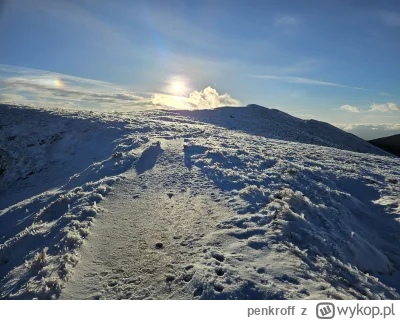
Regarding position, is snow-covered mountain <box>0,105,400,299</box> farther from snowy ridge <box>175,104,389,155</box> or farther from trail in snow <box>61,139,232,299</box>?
snowy ridge <box>175,104,389,155</box>

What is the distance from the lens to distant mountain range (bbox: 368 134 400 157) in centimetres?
6262

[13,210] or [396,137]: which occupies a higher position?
[396,137]

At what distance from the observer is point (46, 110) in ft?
115

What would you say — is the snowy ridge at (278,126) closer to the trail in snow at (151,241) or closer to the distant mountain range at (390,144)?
the distant mountain range at (390,144)

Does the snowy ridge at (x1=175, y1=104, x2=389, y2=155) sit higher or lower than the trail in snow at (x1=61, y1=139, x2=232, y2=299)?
higher

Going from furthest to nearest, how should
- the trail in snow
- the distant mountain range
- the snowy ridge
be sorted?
the distant mountain range → the snowy ridge → the trail in snow

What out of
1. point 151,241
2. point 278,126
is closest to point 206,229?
point 151,241

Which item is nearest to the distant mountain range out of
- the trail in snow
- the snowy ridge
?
the snowy ridge

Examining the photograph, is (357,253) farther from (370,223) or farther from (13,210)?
(13,210)

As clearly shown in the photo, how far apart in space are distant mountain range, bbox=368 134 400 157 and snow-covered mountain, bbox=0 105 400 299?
53.6 m

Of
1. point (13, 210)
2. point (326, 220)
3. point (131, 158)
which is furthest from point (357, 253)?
point (13, 210)

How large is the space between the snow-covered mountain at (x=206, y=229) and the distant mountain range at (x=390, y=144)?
176 ft

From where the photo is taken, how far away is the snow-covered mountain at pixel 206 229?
6484mm
